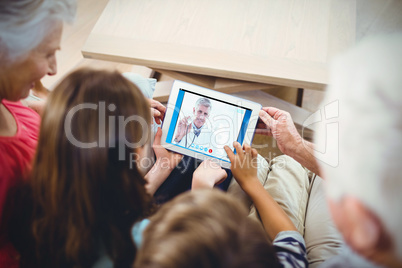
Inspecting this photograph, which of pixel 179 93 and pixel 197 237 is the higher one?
pixel 179 93

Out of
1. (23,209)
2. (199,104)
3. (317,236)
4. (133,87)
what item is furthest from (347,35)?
(23,209)

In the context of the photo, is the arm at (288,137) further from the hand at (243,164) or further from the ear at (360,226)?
the ear at (360,226)

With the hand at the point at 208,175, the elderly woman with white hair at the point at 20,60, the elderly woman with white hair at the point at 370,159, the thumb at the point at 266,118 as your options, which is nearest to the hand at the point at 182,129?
the hand at the point at 208,175

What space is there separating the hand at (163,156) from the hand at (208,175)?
9 cm

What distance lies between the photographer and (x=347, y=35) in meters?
1.03

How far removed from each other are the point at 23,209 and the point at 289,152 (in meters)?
0.76

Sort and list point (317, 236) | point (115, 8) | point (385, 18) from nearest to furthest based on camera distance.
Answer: point (317, 236), point (115, 8), point (385, 18)

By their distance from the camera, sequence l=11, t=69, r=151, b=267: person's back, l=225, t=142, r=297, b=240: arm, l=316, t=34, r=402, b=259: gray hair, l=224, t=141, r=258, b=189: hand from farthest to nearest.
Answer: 1. l=224, t=141, r=258, b=189: hand
2. l=225, t=142, r=297, b=240: arm
3. l=11, t=69, r=151, b=267: person's back
4. l=316, t=34, r=402, b=259: gray hair

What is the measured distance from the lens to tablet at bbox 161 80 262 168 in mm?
946

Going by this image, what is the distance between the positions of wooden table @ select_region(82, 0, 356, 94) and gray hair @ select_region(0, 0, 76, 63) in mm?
353

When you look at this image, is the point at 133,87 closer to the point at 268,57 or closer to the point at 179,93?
the point at 179,93

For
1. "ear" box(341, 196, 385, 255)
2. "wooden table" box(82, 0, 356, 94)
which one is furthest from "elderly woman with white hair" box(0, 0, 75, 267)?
"ear" box(341, 196, 385, 255)

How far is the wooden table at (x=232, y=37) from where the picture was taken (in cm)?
96

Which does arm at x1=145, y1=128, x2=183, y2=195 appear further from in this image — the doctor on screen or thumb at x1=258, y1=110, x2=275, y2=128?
thumb at x1=258, y1=110, x2=275, y2=128
